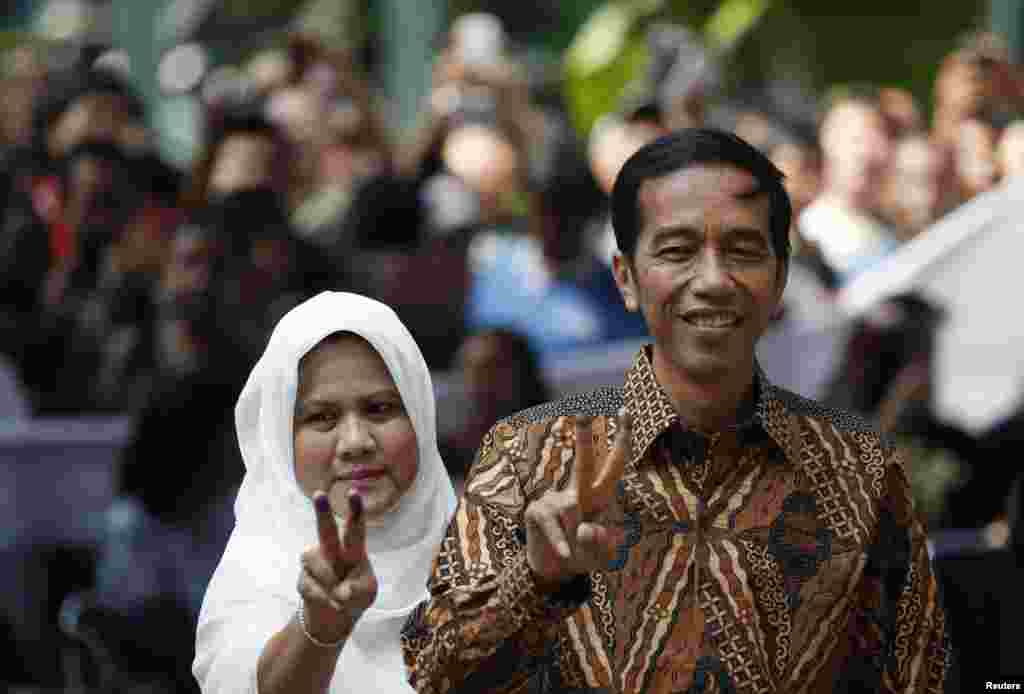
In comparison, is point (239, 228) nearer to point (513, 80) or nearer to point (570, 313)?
point (570, 313)

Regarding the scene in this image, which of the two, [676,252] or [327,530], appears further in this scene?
[676,252]

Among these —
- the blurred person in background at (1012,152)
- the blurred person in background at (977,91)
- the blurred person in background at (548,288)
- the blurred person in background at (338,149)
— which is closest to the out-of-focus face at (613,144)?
the blurred person in background at (548,288)

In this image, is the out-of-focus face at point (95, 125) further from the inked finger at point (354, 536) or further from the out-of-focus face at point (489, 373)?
the inked finger at point (354, 536)

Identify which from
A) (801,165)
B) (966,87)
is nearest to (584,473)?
(801,165)

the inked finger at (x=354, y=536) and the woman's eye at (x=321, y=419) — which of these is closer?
the inked finger at (x=354, y=536)

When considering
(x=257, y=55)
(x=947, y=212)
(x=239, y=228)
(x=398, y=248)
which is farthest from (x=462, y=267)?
(x=257, y=55)

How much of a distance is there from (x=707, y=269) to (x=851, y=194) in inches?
207

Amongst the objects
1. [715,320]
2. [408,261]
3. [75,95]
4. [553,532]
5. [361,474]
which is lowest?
[553,532]

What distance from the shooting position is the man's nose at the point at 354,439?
4176mm

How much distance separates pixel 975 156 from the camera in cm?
838

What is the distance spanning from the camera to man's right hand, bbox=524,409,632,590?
10.4ft

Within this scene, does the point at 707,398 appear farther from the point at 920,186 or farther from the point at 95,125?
the point at 95,125

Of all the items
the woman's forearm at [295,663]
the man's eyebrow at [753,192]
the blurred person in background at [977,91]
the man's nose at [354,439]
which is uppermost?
the blurred person in background at [977,91]

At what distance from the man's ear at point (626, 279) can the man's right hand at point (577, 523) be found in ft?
1.50
